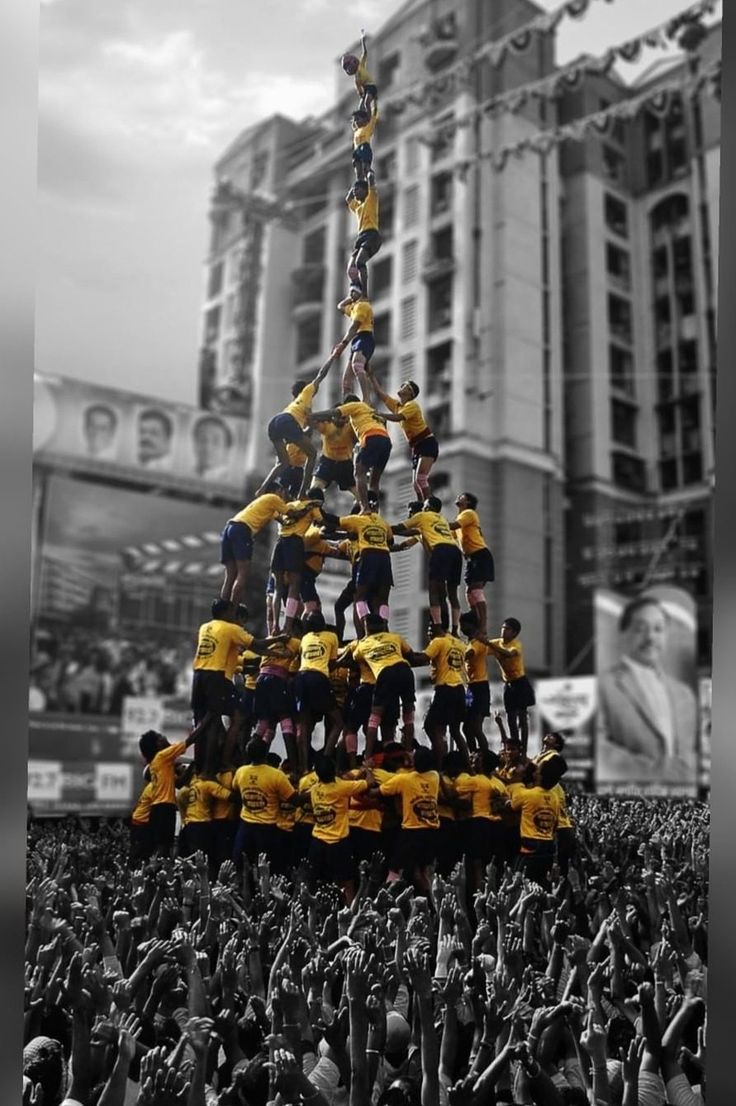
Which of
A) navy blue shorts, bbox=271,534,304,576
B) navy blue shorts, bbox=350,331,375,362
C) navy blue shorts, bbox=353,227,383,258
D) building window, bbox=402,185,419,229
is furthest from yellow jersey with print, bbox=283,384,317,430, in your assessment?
building window, bbox=402,185,419,229

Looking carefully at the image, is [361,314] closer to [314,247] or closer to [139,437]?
[314,247]

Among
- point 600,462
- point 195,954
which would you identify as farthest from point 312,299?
point 195,954

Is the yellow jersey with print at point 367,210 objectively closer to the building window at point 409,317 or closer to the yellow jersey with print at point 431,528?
the yellow jersey with print at point 431,528

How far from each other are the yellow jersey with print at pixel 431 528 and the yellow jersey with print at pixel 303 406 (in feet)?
3.21

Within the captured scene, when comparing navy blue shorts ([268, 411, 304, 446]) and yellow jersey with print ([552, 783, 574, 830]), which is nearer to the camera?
yellow jersey with print ([552, 783, 574, 830])

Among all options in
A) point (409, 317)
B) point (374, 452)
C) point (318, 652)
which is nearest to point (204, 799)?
point (318, 652)

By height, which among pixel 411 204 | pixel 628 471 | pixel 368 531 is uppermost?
pixel 411 204

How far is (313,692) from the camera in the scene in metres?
6.89

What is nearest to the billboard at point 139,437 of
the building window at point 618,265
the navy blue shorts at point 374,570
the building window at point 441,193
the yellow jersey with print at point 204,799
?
the building window at point 441,193

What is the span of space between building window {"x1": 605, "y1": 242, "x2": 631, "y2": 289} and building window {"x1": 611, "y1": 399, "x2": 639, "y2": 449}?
2.29 metres

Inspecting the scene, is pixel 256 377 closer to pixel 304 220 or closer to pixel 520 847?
pixel 304 220

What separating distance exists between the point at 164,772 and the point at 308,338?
15.1 meters

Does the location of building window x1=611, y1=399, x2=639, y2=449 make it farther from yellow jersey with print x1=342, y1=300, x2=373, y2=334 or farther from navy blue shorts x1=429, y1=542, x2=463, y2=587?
navy blue shorts x1=429, y1=542, x2=463, y2=587

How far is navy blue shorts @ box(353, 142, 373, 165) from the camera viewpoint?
774 centimetres
